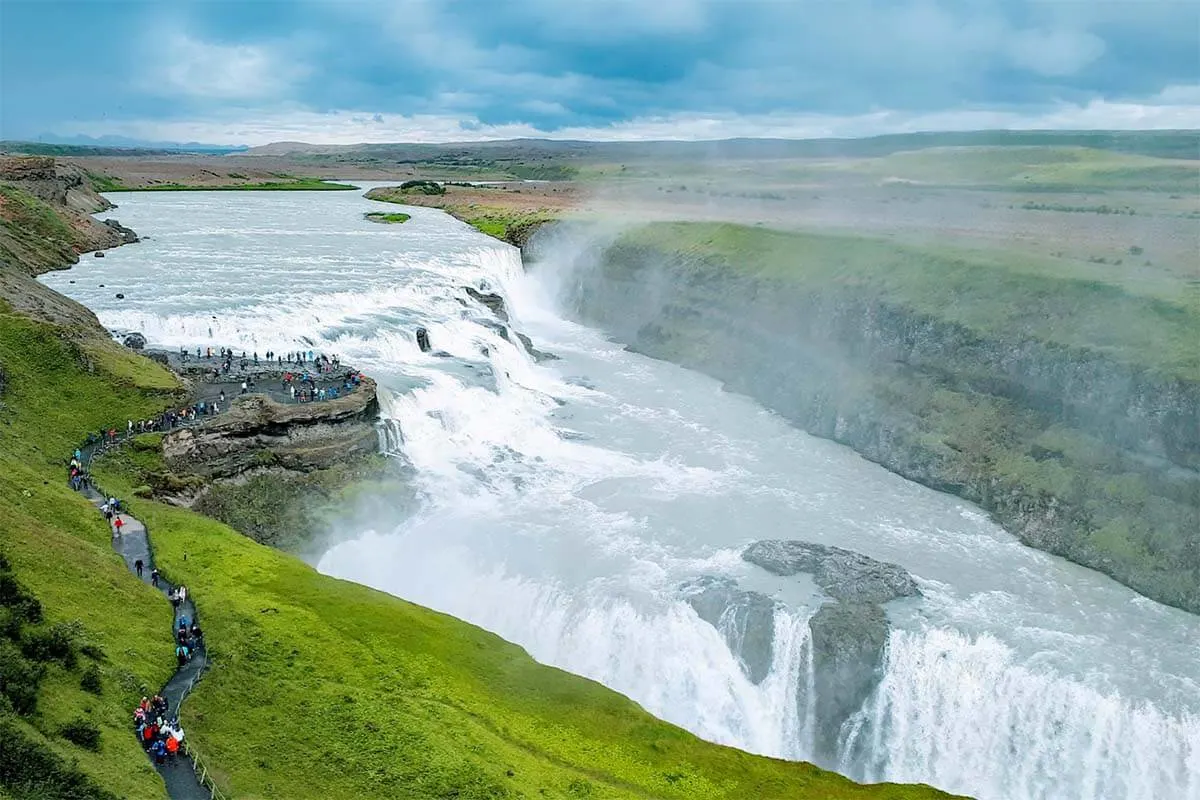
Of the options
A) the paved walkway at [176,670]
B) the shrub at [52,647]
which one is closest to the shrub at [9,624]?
the shrub at [52,647]

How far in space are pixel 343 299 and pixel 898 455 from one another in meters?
41.3

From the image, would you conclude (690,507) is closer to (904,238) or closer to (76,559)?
(76,559)

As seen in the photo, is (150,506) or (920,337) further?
(920,337)

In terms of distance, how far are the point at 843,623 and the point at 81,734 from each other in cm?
2471

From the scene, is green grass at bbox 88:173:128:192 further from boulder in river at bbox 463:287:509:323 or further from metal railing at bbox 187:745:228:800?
metal railing at bbox 187:745:228:800

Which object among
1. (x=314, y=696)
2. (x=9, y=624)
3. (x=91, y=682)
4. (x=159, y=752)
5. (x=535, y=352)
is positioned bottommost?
(x=535, y=352)

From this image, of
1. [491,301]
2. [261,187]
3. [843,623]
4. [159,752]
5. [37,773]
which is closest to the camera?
[37,773]

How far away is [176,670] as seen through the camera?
2464 centimetres

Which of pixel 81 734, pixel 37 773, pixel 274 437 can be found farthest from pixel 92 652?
pixel 274 437

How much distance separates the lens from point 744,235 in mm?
81125

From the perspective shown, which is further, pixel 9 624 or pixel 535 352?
pixel 535 352

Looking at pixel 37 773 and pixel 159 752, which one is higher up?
pixel 37 773

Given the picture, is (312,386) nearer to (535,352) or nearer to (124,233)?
(535,352)

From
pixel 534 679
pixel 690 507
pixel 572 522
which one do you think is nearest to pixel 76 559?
pixel 534 679
